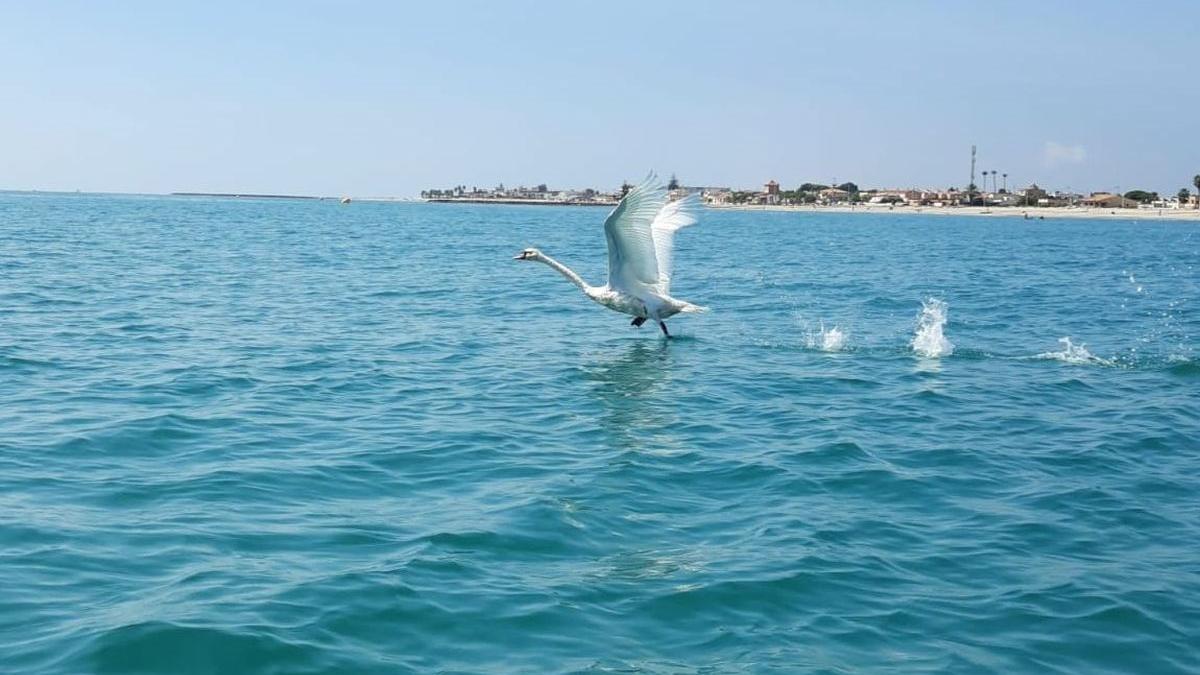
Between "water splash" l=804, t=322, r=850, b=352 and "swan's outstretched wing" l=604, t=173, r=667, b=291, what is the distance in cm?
295

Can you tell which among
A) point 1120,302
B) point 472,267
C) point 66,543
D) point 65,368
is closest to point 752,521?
point 66,543

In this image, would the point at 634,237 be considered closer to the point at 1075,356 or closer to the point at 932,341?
the point at 932,341

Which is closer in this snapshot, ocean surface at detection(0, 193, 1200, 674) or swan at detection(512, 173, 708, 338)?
ocean surface at detection(0, 193, 1200, 674)

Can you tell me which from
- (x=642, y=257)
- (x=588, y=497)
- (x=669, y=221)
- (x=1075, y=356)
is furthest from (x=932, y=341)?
(x=588, y=497)

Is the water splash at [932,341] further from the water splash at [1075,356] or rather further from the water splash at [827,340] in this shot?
the water splash at [1075,356]

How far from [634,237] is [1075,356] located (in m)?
7.09

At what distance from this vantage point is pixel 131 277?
103ft

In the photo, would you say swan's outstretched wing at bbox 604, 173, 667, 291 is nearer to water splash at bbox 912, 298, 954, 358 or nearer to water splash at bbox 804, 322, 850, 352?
water splash at bbox 804, 322, 850, 352

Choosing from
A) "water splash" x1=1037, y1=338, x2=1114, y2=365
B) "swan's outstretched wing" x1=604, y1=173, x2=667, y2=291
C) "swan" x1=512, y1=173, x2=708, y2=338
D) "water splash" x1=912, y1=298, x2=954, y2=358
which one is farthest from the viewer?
"water splash" x1=912, y1=298, x2=954, y2=358

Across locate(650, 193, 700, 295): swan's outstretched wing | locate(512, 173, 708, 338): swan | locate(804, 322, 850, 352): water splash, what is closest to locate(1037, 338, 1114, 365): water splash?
locate(804, 322, 850, 352): water splash

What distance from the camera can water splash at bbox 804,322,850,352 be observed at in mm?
20189

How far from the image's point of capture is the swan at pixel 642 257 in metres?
18.0

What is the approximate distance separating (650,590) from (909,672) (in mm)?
1770

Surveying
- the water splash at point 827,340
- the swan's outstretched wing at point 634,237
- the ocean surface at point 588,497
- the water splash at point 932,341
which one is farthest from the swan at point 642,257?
the water splash at point 932,341
